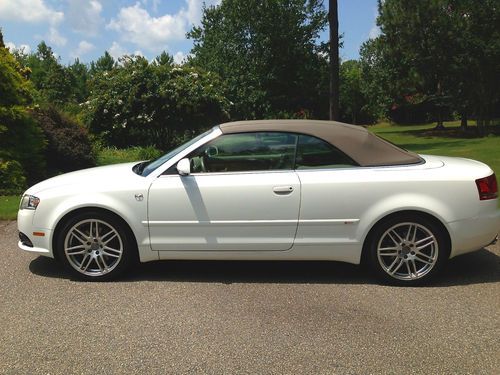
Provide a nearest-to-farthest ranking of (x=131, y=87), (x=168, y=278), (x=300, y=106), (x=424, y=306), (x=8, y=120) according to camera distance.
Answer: (x=424, y=306), (x=168, y=278), (x=8, y=120), (x=131, y=87), (x=300, y=106)

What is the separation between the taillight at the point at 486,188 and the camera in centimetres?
473

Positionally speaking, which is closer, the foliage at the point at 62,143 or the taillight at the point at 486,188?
the taillight at the point at 486,188

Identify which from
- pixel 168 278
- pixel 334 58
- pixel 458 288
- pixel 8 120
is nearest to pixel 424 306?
pixel 458 288

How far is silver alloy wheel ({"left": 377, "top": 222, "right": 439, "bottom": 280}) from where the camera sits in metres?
4.73

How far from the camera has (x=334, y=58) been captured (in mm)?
17047

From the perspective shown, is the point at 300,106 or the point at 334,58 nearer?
the point at 334,58

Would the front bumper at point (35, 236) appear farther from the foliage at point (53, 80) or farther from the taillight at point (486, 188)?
the foliage at point (53, 80)

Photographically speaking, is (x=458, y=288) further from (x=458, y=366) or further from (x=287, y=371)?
(x=287, y=371)

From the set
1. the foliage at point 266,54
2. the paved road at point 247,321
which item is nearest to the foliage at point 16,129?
the paved road at point 247,321

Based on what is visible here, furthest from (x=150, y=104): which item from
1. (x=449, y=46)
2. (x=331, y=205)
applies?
(x=449, y=46)

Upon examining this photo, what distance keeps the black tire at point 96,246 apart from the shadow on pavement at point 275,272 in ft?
0.59

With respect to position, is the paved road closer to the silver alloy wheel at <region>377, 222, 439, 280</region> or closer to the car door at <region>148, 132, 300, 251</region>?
the silver alloy wheel at <region>377, 222, 439, 280</region>

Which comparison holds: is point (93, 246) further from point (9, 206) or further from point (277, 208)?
point (9, 206)

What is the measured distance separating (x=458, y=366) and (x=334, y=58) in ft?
48.7
